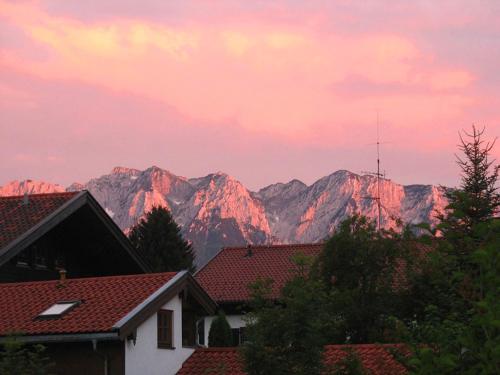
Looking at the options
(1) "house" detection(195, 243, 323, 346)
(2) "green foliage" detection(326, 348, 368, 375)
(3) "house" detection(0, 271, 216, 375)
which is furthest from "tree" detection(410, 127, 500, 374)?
(1) "house" detection(195, 243, 323, 346)

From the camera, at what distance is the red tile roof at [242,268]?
52875mm

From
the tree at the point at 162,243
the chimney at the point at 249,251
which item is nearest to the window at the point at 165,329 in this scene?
the chimney at the point at 249,251

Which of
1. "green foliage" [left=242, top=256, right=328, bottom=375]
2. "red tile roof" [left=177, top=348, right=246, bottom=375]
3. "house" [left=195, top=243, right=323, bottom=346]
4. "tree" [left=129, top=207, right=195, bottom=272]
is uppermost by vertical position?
"tree" [left=129, top=207, right=195, bottom=272]

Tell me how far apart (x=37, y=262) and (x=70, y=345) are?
9703mm

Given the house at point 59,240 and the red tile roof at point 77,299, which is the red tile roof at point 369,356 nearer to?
the red tile roof at point 77,299

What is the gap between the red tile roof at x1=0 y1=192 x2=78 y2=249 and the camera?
3266 centimetres

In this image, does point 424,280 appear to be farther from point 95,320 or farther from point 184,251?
point 184,251

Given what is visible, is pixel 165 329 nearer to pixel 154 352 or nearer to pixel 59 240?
pixel 154 352

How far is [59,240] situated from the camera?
35.9m

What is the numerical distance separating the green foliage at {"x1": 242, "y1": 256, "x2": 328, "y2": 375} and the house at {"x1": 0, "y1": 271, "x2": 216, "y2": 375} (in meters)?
3.84

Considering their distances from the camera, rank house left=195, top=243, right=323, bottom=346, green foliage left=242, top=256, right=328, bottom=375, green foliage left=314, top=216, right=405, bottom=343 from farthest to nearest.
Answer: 1. house left=195, top=243, right=323, bottom=346
2. green foliage left=314, top=216, right=405, bottom=343
3. green foliage left=242, top=256, right=328, bottom=375

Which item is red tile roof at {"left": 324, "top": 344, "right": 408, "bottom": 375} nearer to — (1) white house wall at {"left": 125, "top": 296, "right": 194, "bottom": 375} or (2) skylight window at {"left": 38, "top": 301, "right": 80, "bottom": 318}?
(1) white house wall at {"left": 125, "top": 296, "right": 194, "bottom": 375}

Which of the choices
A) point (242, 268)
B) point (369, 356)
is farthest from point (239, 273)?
point (369, 356)

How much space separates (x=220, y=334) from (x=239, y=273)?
616 inches
